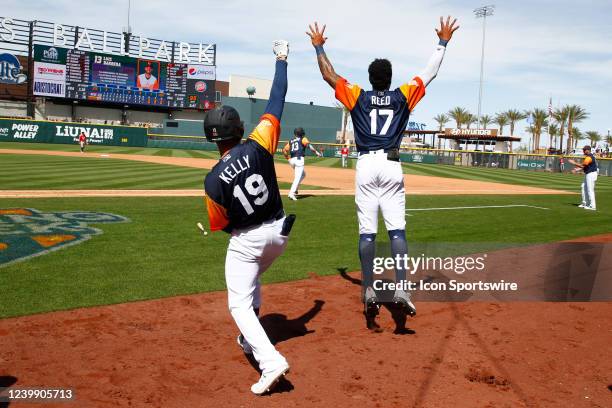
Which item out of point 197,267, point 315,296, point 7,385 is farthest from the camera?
point 197,267

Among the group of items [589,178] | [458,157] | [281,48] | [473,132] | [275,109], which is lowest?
[589,178]

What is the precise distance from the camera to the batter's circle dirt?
11.3ft

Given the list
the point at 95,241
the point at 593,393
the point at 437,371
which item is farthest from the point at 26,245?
the point at 593,393

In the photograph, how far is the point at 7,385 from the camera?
3.44 meters

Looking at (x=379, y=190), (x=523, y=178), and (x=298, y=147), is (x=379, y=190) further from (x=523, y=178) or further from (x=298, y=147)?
(x=523, y=178)

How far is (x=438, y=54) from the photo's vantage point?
17.2 ft

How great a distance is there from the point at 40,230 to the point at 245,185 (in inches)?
257

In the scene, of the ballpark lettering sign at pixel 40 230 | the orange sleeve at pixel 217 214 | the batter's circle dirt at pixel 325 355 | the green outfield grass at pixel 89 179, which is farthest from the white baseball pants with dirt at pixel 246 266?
the green outfield grass at pixel 89 179

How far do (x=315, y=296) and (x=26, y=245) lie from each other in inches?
181

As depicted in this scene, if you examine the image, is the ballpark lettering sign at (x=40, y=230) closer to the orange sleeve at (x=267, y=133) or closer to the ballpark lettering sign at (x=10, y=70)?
the orange sleeve at (x=267, y=133)

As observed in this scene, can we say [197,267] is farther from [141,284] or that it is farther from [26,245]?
[26,245]

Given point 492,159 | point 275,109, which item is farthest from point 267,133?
point 492,159

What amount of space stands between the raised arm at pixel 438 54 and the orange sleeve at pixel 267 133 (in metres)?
2.13

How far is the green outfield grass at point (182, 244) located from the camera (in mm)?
5625
